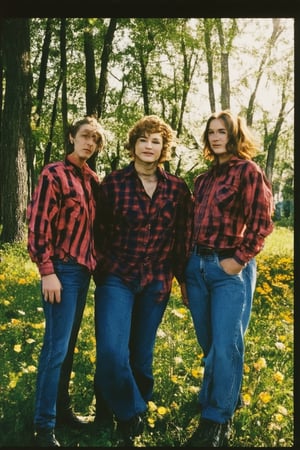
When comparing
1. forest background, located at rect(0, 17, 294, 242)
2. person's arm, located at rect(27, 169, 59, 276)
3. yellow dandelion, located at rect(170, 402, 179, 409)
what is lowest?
yellow dandelion, located at rect(170, 402, 179, 409)

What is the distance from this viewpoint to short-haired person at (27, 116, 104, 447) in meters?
2.63

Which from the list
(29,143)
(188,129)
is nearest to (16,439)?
(188,129)

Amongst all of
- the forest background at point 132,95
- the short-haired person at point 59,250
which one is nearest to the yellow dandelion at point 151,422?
the forest background at point 132,95

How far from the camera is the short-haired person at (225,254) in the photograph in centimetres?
284

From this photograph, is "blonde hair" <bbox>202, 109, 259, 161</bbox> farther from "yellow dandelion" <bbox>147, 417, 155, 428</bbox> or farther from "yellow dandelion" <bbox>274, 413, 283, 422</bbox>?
"yellow dandelion" <bbox>147, 417, 155, 428</bbox>

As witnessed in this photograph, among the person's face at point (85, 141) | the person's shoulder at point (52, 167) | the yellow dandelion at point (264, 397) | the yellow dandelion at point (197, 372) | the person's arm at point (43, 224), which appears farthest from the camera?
the yellow dandelion at point (197, 372)

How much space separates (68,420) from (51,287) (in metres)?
1.02

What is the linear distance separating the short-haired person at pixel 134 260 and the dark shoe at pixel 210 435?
13.6 inches

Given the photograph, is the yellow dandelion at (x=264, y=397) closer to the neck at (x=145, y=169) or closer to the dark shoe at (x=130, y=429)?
the dark shoe at (x=130, y=429)

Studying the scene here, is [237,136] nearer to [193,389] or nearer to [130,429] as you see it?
[193,389]

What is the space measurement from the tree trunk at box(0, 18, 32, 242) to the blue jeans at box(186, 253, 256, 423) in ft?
11.8

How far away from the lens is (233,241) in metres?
2.91

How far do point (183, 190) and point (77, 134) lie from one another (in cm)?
78

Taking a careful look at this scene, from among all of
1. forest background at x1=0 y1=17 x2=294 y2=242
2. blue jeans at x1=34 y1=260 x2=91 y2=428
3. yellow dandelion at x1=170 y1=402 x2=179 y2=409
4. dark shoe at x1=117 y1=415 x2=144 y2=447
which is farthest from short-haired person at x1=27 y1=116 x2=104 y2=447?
forest background at x1=0 y1=17 x2=294 y2=242
